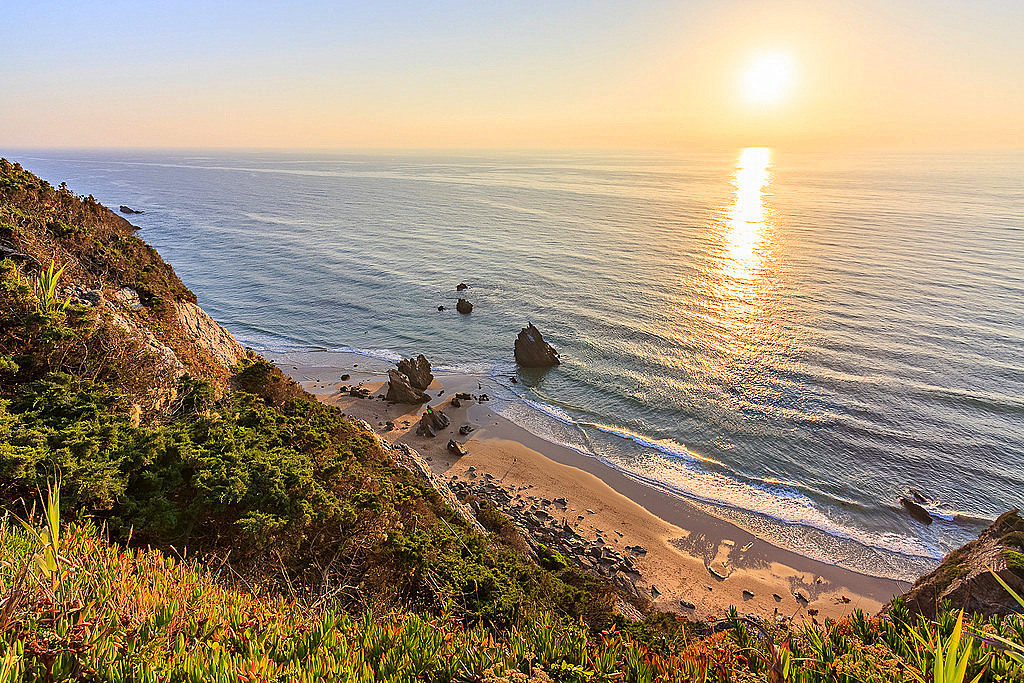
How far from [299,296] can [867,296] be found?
57917 mm

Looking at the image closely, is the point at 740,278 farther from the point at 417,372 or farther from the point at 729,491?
the point at 417,372

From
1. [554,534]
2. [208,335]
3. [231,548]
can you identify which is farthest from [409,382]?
[231,548]

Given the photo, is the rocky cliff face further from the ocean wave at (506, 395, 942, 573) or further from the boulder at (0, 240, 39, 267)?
the ocean wave at (506, 395, 942, 573)

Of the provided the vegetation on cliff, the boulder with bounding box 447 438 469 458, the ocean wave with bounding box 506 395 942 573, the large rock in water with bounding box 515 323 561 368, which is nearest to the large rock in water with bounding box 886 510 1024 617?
the vegetation on cliff

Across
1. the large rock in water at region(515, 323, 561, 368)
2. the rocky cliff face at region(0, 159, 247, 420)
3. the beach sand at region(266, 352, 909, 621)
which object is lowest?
the beach sand at region(266, 352, 909, 621)

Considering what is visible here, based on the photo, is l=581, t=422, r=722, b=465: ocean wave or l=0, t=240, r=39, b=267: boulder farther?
l=581, t=422, r=722, b=465: ocean wave

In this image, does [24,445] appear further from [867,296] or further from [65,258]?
[867,296]

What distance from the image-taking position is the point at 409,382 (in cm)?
3306

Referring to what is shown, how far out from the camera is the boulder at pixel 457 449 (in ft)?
88.9

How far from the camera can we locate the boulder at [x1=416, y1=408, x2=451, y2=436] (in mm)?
29156

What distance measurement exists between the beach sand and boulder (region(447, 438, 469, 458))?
0.26m

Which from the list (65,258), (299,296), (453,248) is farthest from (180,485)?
(453,248)

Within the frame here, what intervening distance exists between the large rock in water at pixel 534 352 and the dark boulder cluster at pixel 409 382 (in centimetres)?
742

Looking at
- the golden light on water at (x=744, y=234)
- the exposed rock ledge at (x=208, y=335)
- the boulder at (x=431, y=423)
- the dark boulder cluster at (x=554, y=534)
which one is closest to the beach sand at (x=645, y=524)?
the dark boulder cluster at (x=554, y=534)
